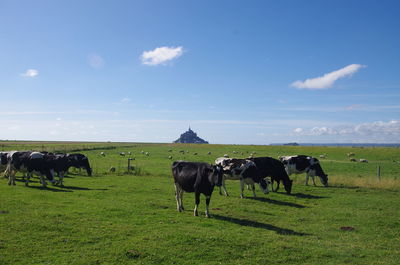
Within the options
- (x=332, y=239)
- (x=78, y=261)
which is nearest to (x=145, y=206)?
(x=78, y=261)

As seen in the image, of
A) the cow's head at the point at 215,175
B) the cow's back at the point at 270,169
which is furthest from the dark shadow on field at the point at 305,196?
the cow's head at the point at 215,175

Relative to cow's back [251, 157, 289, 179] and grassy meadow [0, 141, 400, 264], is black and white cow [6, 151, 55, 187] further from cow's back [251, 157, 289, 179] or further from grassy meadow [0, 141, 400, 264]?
cow's back [251, 157, 289, 179]

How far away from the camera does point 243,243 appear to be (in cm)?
1105

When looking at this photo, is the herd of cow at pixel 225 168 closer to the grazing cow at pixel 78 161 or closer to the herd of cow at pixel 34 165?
the herd of cow at pixel 34 165

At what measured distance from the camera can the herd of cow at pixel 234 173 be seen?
15.1 metres

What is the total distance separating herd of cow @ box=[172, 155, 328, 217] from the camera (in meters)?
15.1

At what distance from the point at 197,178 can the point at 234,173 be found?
6537 mm

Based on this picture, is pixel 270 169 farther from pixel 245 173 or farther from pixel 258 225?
pixel 258 225

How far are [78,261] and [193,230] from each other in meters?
4.62

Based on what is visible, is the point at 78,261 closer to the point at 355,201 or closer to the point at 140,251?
the point at 140,251

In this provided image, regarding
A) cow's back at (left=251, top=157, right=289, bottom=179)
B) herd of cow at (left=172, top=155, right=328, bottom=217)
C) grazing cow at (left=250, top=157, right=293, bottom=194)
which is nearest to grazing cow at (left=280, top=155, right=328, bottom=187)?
herd of cow at (left=172, top=155, right=328, bottom=217)

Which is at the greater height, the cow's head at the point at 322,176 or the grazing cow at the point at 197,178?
the grazing cow at the point at 197,178

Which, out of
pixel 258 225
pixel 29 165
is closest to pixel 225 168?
pixel 258 225

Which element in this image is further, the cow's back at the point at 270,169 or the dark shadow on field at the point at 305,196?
the cow's back at the point at 270,169
